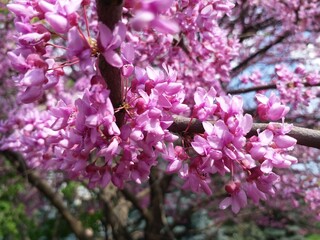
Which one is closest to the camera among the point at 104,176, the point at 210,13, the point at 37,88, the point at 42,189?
the point at 37,88

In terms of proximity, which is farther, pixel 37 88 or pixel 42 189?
pixel 42 189

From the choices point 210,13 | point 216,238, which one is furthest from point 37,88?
point 216,238

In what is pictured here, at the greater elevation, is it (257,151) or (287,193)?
(257,151)

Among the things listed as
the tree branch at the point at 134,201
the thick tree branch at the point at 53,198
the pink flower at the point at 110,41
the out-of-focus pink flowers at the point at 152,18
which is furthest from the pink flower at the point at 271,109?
the tree branch at the point at 134,201

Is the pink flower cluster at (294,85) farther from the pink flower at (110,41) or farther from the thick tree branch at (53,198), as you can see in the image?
the thick tree branch at (53,198)

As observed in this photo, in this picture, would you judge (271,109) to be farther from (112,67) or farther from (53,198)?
(53,198)

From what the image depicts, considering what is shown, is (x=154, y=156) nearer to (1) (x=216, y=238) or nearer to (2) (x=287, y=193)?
(2) (x=287, y=193)

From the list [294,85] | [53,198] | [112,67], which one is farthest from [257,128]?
[53,198]
